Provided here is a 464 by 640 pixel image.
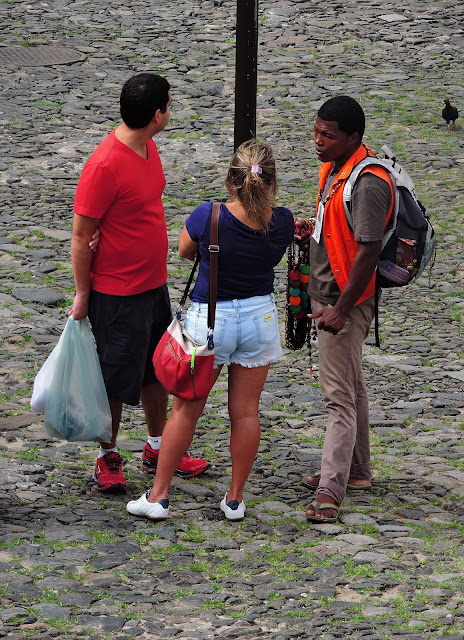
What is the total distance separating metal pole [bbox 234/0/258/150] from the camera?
905 centimetres

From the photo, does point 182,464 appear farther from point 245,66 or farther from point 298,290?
point 245,66

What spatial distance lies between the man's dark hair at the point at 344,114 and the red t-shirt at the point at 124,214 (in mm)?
849

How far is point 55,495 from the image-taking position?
18.9 ft

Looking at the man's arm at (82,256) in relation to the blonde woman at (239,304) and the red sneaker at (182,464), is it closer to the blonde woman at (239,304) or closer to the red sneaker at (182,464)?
the blonde woman at (239,304)

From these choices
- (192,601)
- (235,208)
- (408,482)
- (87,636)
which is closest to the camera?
(87,636)

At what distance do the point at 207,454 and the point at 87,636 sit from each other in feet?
7.27

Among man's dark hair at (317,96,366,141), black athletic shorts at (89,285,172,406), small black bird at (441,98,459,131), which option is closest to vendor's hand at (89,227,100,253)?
black athletic shorts at (89,285,172,406)

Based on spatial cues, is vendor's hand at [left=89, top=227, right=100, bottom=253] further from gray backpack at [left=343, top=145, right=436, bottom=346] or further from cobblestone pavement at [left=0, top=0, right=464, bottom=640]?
cobblestone pavement at [left=0, top=0, right=464, bottom=640]

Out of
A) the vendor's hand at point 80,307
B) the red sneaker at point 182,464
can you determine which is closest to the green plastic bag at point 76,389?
the vendor's hand at point 80,307

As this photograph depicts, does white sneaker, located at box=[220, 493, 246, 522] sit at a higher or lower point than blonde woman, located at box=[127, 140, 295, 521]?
lower

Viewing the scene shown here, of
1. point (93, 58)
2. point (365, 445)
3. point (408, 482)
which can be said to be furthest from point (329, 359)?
point (93, 58)

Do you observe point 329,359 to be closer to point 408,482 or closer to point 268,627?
point 408,482

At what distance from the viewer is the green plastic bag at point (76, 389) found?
554 centimetres

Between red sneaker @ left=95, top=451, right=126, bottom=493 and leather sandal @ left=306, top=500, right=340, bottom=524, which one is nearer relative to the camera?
leather sandal @ left=306, top=500, right=340, bottom=524
